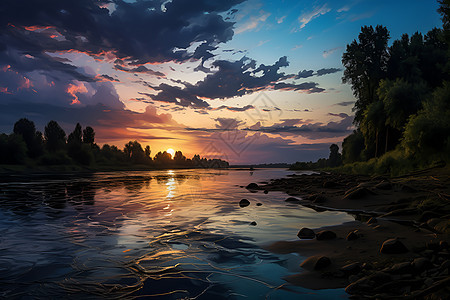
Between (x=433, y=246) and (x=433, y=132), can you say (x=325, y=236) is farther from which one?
(x=433, y=132)

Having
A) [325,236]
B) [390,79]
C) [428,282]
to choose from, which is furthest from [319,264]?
[390,79]

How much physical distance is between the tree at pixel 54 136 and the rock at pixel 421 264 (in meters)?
130

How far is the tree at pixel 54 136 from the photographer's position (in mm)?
113875

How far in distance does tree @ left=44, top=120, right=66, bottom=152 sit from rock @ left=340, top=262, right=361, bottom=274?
5096 inches

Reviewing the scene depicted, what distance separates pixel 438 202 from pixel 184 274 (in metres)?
9.61

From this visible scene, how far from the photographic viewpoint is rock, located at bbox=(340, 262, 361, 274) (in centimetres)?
492

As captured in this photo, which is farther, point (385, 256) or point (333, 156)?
point (333, 156)

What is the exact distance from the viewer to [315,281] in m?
4.81

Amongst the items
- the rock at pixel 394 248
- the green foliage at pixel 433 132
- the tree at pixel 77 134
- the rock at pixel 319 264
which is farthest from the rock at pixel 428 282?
the tree at pixel 77 134

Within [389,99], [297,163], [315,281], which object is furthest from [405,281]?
[297,163]

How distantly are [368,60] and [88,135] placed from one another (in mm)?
133504

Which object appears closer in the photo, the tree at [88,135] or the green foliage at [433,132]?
the green foliage at [433,132]

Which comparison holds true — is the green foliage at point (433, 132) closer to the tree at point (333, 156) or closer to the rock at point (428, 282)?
the rock at point (428, 282)

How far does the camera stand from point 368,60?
42.8 metres
